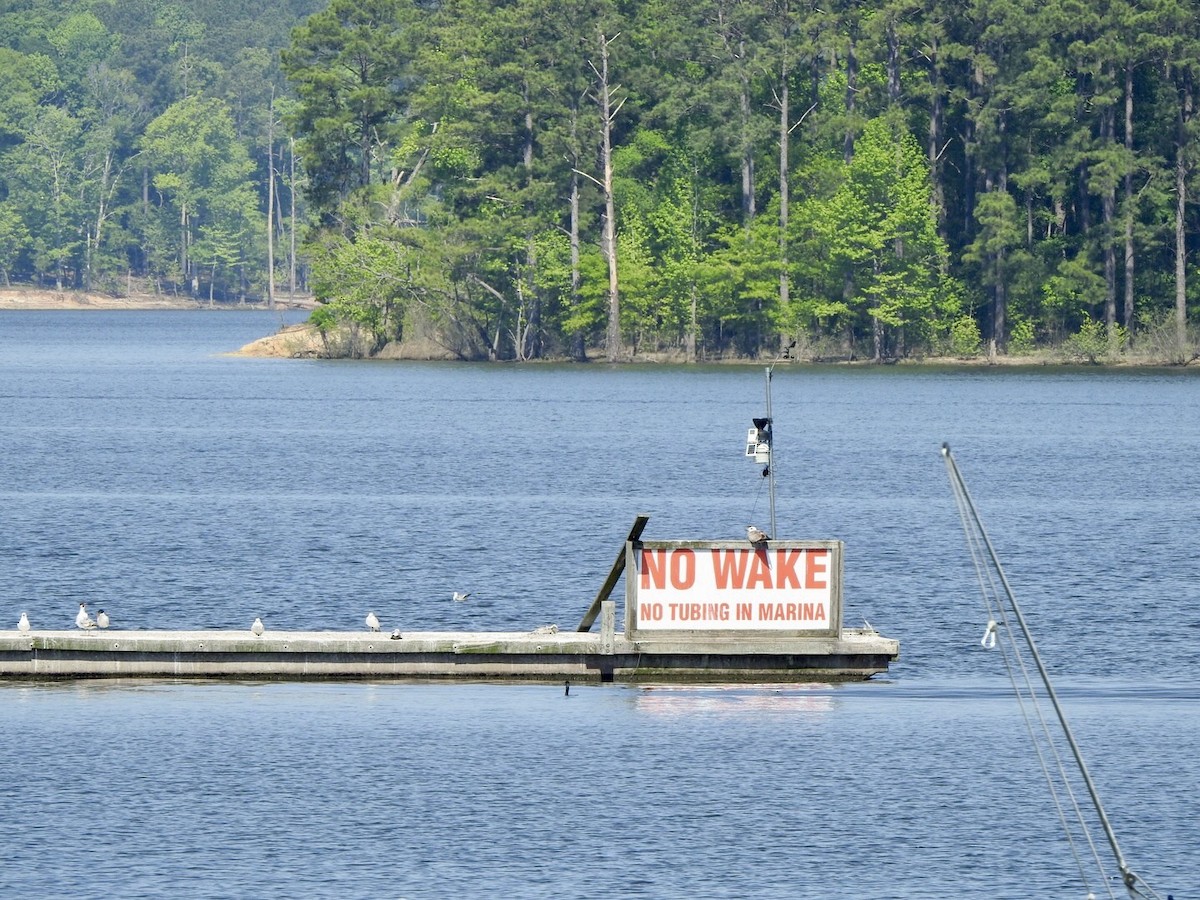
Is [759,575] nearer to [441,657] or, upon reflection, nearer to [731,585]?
[731,585]

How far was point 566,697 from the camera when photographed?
37.5m

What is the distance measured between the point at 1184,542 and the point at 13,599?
30.6 m

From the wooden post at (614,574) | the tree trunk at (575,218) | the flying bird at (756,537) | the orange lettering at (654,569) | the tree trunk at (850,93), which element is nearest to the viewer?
the wooden post at (614,574)

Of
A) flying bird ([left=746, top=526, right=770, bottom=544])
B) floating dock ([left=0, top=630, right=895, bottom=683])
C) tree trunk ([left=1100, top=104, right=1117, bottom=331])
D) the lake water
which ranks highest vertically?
tree trunk ([left=1100, top=104, right=1117, bottom=331])

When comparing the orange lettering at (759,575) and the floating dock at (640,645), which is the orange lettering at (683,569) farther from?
the orange lettering at (759,575)

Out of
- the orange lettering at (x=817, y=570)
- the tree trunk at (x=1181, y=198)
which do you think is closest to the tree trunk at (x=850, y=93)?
the tree trunk at (x=1181, y=198)

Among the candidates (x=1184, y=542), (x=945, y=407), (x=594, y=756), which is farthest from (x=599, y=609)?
(x=945, y=407)

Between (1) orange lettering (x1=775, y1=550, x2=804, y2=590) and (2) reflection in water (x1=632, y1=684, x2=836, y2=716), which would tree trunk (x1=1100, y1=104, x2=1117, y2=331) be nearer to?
(1) orange lettering (x1=775, y1=550, x2=804, y2=590)

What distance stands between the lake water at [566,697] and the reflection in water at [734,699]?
3.0 inches

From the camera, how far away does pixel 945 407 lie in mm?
112812

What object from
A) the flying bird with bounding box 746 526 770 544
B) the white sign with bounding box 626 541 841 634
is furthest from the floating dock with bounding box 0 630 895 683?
the flying bird with bounding box 746 526 770 544

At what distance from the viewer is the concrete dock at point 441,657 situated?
37781mm

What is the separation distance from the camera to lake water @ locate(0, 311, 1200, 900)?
29000mm

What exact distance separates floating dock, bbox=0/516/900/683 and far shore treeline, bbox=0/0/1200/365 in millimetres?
94679
